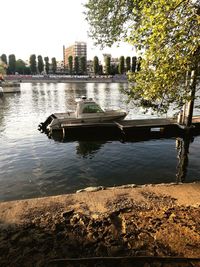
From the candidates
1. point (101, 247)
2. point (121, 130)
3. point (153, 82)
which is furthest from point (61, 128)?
point (101, 247)

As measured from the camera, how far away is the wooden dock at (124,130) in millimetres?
21531

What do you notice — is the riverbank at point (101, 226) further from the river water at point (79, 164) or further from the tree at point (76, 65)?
the tree at point (76, 65)

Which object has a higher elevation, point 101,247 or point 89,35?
point 89,35

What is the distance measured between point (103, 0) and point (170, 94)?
12.2 m

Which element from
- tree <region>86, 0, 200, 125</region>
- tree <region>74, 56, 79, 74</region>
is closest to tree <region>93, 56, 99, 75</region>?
tree <region>74, 56, 79, 74</region>

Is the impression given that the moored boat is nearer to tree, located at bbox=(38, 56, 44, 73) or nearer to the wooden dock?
the wooden dock

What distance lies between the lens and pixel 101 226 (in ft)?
22.2

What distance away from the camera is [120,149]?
18312 millimetres

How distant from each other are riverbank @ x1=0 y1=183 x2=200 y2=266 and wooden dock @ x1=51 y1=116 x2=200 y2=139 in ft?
41.9

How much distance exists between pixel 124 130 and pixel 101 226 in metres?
14.9

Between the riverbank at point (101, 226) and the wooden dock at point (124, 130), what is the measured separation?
1278 centimetres

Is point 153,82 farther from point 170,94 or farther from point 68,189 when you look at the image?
point 68,189

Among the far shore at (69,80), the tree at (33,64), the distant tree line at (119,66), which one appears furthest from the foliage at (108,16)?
the tree at (33,64)

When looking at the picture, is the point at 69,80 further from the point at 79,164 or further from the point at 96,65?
the point at 79,164
